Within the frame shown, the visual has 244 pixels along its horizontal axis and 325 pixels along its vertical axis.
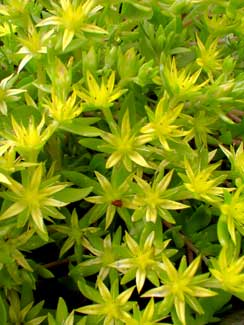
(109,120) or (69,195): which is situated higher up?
(109,120)

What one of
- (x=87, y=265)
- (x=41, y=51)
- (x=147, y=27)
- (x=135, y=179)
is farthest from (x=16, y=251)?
(x=147, y=27)

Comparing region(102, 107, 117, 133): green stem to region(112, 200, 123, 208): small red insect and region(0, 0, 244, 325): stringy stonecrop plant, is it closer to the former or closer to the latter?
region(0, 0, 244, 325): stringy stonecrop plant

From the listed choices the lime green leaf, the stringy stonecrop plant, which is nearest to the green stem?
the stringy stonecrop plant

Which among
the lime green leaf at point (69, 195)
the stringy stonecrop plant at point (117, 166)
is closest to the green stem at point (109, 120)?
the stringy stonecrop plant at point (117, 166)

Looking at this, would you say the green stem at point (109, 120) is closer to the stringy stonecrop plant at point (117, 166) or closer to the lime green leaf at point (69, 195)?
the stringy stonecrop plant at point (117, 166)

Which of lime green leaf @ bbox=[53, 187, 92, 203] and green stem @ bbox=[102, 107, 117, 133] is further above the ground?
green stem @ bbox=[102, 107, 117, 133]

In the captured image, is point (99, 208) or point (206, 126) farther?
point (206, 126)

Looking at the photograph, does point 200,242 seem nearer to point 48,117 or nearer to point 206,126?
point 206,126

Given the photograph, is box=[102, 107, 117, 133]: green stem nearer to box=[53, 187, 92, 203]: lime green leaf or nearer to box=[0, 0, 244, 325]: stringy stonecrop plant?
box=[0, 0, 244, 325]: stringy stonecrop plant
